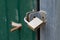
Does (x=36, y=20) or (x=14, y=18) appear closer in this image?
(x=36, y=20)

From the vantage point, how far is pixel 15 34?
1.29m

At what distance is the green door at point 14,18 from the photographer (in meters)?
1.23

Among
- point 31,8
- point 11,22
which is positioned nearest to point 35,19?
point 31,8

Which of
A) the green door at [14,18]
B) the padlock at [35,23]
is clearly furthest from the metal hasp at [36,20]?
the green door at [14,18]

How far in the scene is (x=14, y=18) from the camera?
4.19 feet

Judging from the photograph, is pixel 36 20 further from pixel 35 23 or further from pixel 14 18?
pixel 14 18

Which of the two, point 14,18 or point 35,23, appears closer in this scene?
point 35,23

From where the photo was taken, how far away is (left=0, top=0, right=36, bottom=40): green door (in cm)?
123

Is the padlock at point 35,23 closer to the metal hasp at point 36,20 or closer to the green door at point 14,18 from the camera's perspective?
the metal hasp at point 36,20

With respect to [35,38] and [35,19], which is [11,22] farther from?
[35,19]

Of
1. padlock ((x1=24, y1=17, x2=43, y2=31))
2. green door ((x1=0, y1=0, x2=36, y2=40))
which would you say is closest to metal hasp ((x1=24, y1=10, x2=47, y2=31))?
padlock ((x1=24, y1=17, x2=43, y2=31))

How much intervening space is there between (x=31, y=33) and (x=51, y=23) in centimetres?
47

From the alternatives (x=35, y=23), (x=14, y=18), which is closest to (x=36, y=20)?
(x=35, y=23)

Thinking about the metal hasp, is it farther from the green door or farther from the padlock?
the green door
